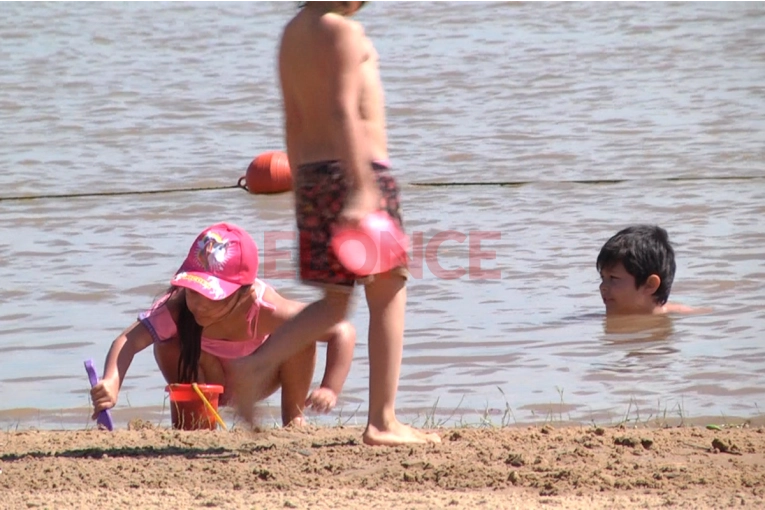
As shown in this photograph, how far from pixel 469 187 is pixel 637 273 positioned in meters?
2.71

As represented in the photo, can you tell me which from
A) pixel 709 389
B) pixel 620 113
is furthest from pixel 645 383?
pixel 620 113

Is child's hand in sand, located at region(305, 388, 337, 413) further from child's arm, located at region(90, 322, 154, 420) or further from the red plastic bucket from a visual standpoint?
child's arm, located at region(90, 322, 154, 420)

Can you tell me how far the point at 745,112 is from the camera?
1155 centimetres

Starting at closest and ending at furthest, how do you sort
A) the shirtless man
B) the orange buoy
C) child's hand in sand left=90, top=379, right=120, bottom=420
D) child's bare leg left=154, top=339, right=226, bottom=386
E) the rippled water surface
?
the shirtless man, child's hand in sand left=90, top=379, right=120, bottom=420, child's bare leg left=154, top=339, right=226, bottom=386, the rippled water surface, the orange buoy

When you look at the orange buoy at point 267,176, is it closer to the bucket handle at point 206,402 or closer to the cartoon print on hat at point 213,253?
the cartoon print on hat at point 213,253

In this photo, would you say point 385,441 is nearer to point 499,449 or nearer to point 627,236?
point 499,449

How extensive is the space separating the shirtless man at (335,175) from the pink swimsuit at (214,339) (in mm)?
→ 766

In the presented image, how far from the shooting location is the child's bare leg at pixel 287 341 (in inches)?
163

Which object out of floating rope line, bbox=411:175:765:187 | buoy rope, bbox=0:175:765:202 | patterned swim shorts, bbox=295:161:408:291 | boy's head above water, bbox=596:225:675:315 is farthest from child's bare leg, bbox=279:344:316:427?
floating rope line, bbox=411:175:765:187

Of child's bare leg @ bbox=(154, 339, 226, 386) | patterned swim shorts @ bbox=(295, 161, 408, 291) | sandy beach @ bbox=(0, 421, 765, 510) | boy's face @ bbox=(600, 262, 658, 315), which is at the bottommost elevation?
boy's face @ bbox=(600, 262, 658, 315)

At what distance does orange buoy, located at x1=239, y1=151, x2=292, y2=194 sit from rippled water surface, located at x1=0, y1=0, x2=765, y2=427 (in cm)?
72

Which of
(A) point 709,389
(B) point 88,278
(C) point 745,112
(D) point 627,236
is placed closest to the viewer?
(A) point 709,389

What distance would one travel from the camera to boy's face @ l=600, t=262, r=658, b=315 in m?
6.89

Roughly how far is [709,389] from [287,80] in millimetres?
2594
